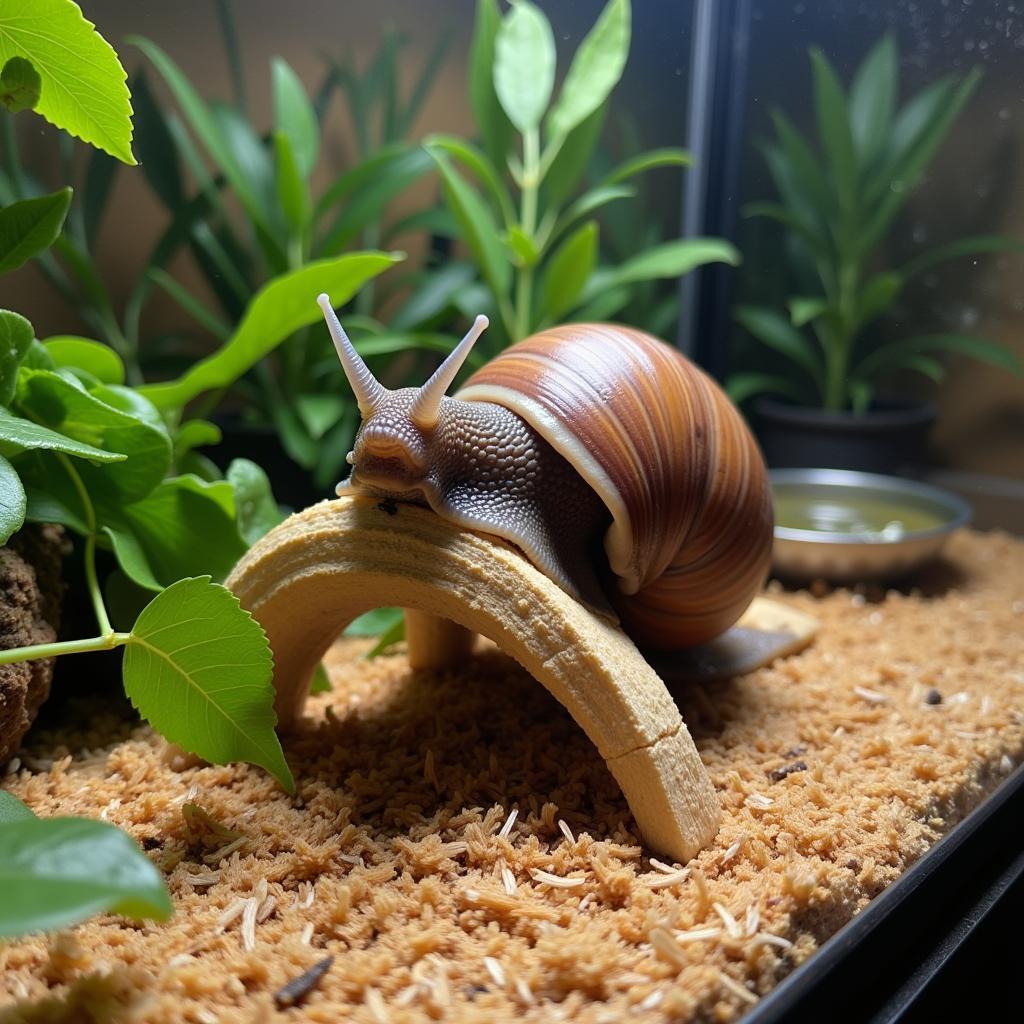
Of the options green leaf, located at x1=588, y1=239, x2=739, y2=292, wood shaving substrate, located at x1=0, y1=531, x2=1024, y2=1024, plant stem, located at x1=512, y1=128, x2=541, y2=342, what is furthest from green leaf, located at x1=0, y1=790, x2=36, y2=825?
green leaf, located at x1=588, y1=239, x2=739, y2=292

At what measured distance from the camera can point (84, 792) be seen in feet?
3.57

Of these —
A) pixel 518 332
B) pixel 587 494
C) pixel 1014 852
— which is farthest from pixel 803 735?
pixel 518 332

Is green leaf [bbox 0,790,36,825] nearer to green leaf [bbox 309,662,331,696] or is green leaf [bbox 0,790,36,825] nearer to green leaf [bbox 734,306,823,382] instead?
green leaf [bbox 309,662,331,696]

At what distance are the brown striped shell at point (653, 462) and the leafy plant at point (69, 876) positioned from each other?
606 millimetres

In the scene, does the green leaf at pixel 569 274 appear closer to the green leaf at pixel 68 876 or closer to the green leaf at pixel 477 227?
the green leaf at pixel 477 227

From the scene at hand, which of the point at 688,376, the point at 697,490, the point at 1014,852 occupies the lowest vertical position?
the point at 1014,852

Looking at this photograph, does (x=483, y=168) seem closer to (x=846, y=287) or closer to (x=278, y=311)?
(x=278, y=311)

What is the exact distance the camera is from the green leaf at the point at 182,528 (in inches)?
48.8

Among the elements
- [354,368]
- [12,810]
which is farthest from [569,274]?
[12,810]

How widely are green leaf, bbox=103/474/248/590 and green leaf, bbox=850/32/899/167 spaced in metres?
1.55

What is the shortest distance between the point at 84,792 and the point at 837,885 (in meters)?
0.79

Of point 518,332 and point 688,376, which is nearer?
point 688,376

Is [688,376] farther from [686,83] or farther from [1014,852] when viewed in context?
[686,83]

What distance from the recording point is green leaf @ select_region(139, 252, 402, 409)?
1.38 meters
